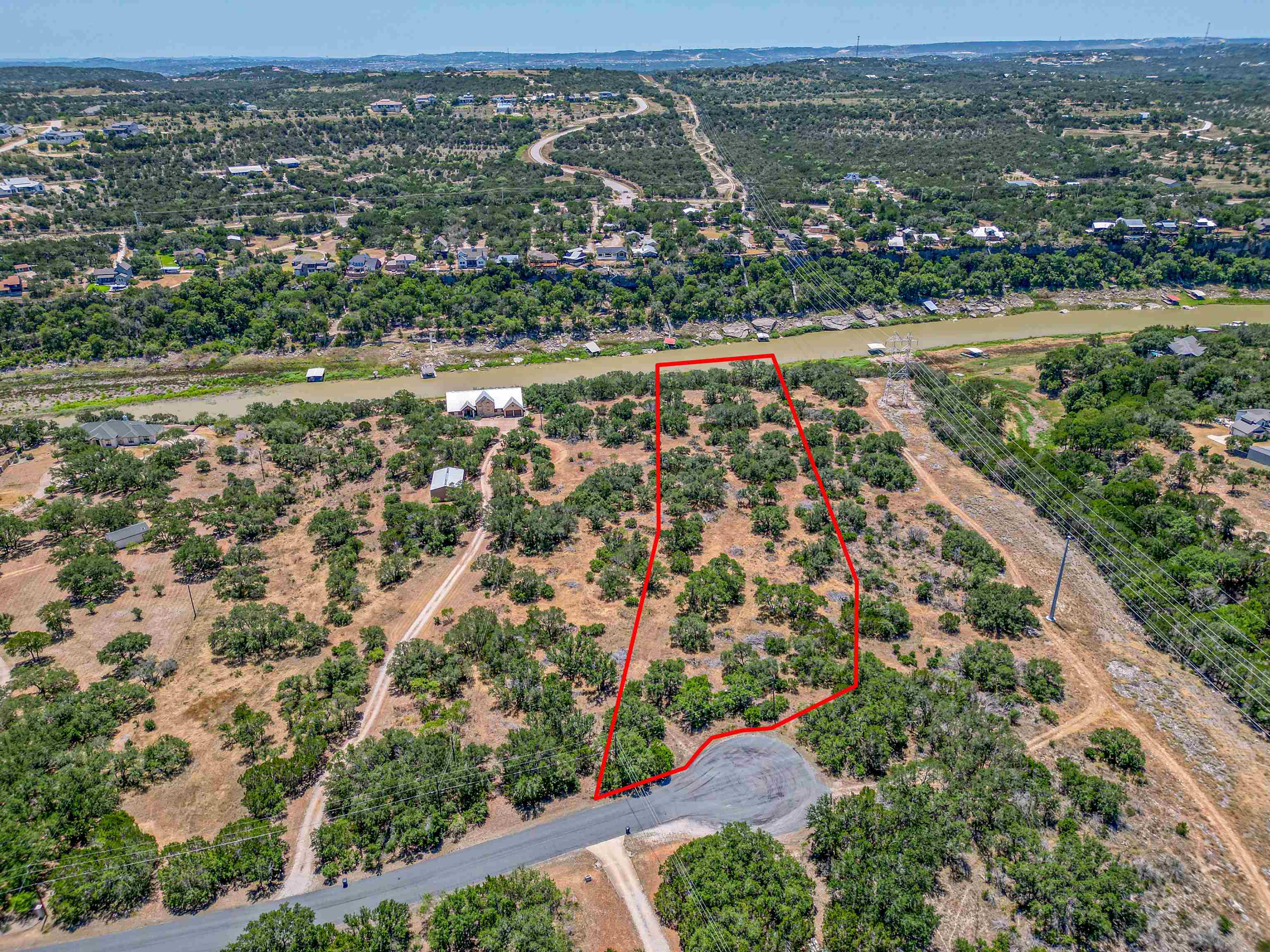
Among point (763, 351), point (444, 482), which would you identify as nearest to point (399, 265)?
point (763, 351)

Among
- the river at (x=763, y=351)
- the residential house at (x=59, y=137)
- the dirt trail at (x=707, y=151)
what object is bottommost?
the river at (x=763, y=351)

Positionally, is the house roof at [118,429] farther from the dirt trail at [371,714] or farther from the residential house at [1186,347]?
the residential house at [1186,347]

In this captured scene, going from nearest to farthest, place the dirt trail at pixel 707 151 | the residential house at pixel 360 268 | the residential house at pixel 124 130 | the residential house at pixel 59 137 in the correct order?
the residential house at pixel 360 268
the dirt trail at pixel 707 151
the residential house at pixel 59 137
the residential house at pixel 124 130

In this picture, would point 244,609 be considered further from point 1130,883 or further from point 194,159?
point 194,159

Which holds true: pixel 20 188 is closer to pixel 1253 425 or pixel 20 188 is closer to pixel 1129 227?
pixel 1253 425

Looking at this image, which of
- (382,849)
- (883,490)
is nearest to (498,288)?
(883,490)

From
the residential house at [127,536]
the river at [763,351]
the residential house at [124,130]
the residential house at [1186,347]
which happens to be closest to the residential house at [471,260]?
the river at [763,351]

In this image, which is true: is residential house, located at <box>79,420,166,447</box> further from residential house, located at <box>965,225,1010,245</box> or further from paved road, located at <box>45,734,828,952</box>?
residential house, located at <box>965,225,1010,245</box>
